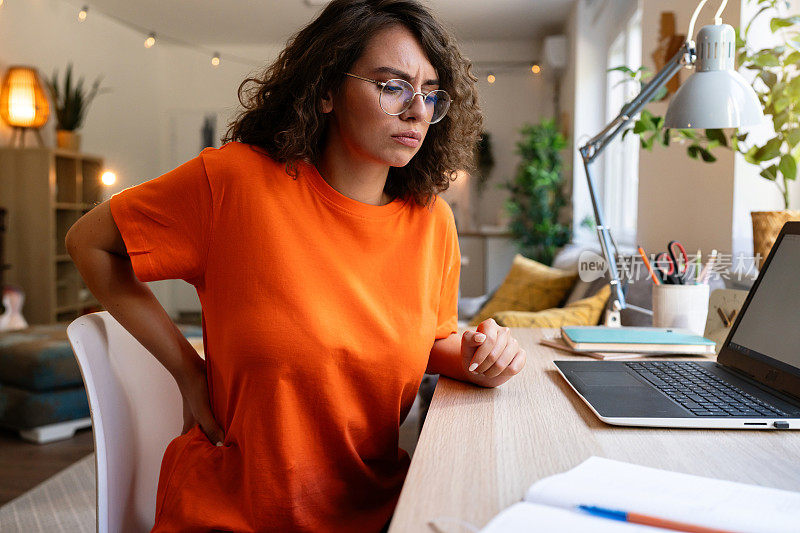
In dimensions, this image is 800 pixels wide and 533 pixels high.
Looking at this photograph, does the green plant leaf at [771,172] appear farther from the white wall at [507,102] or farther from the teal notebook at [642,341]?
the white wall at [507,102]

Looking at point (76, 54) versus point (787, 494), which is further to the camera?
point (76, 54)

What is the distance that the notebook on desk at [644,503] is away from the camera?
543 millimetres

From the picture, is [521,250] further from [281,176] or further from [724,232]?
[281,176]

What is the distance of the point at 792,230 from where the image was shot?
107 centimetres

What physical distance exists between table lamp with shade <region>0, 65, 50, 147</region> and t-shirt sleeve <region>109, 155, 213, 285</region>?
15.3ft

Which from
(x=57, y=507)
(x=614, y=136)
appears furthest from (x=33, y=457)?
(x=614, y=136)

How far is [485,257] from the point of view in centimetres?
688

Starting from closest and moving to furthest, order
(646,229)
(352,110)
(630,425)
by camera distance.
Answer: (630,425), (352,110), (646,229)

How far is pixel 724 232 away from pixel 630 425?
1693 mm

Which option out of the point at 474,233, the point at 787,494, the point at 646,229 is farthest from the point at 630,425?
the point at 474,233

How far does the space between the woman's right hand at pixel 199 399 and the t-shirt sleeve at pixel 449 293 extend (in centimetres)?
41

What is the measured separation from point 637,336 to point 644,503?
781 millimetres

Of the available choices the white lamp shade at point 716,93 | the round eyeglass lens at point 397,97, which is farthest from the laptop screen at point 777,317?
the round eyeglass lens at point 397,97

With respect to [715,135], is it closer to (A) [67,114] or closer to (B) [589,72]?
(B) [589,72]
